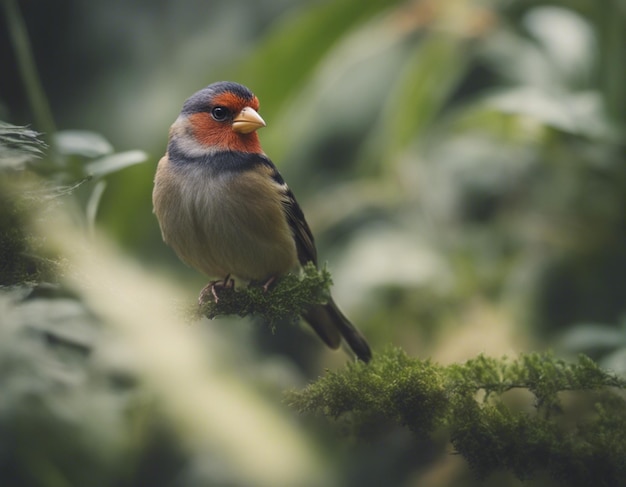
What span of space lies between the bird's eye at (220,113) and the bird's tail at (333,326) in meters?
0.40

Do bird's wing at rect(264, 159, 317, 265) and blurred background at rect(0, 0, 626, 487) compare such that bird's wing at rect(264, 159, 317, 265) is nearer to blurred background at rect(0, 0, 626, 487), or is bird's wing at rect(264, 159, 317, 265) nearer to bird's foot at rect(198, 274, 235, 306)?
bird's foot at rect(198, 274, 235, 306)

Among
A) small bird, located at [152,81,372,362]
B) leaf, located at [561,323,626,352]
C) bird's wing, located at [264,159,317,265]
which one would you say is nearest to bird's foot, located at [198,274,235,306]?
small bird, located at [152,81,372,362]

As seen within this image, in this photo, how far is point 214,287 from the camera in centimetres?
153

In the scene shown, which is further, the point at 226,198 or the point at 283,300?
the point at 226,198

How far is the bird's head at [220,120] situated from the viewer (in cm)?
152

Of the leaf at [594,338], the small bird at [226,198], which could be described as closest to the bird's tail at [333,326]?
the small bird at [226,198]

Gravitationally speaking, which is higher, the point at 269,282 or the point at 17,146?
the point at 17,146

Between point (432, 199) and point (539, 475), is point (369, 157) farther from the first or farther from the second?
point (539, 475)

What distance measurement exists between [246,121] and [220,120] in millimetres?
67

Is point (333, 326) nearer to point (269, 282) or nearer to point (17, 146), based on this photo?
point (269, 282)

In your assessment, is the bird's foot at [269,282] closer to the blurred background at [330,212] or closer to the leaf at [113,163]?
the blurred background at [330,212]

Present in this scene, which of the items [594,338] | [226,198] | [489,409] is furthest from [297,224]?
[594,338]

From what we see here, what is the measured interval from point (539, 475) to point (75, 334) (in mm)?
903

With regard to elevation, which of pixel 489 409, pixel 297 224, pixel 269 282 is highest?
pixel 297 224
